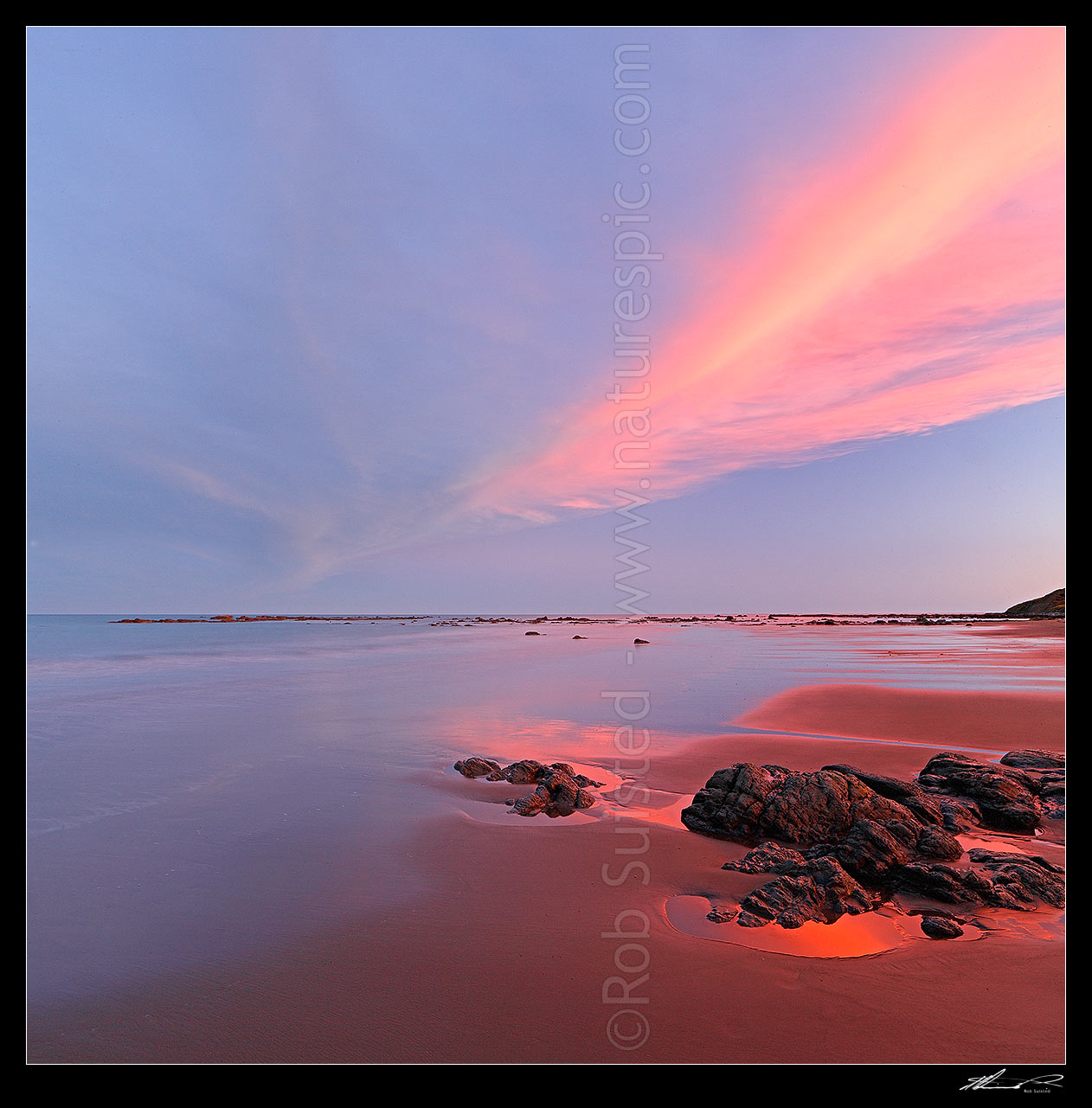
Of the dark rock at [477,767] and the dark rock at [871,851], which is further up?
the dark rock at [871,851]

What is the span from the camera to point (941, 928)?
15.2ft

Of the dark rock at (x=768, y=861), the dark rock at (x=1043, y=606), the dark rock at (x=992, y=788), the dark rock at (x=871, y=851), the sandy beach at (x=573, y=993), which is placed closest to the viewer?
the sandy beach at (x=573, y=993)

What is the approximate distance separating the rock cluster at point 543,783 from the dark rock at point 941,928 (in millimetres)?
4153

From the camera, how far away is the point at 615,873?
19.3ft

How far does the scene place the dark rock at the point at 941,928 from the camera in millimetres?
4609

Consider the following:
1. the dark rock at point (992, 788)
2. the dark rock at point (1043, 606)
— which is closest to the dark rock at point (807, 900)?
the dark rock at point (992, 788)

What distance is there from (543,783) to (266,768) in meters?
5.37

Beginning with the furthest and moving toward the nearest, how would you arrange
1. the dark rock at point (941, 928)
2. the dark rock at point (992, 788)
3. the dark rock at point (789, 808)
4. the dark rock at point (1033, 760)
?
the dark rock at point (1033, 760) → the dark rock at point (992, 788) → the dark rock at point (789, 808) → the dark rock at point (941, 928)

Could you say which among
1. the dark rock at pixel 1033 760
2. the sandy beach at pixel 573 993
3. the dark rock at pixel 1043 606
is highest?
the sandy beach at pixel 573 993
